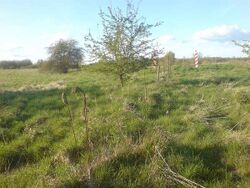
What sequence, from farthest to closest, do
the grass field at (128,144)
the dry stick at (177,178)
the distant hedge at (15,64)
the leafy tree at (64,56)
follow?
the distant hedge at (15,64), the leafy tree at (64,56), the grass field at (128,144), the dry stick at (177,178)

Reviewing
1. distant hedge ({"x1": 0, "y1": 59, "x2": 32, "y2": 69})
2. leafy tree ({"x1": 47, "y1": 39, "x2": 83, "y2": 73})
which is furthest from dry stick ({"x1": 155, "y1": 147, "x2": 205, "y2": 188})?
distant hedge ({"x1": 0, "y1": 59, "x2": 32, "y2": 69})

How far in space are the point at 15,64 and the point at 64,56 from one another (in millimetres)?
24650

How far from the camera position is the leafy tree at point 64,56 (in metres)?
52.2

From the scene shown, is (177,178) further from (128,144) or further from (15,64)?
(15,64)

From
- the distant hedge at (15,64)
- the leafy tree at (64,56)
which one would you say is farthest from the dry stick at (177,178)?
the distant hedge at (15,64)

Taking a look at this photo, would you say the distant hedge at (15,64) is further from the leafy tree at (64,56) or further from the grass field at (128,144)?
the grass field at (128,144)

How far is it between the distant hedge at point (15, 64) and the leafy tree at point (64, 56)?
2160cm

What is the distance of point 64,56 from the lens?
174 ft

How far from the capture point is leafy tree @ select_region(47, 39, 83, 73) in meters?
52.2

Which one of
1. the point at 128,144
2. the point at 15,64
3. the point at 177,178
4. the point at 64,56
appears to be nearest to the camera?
the point at 177,178

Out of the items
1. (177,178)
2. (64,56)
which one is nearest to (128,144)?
(177,178)

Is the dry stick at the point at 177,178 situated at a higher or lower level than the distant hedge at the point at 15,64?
higher

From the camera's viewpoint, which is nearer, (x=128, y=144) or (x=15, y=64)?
(x=128, y=144)

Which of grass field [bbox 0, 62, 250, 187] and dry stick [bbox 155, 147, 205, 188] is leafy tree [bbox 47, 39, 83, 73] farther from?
dry stick [bbox 155, 147, 205, 188]
